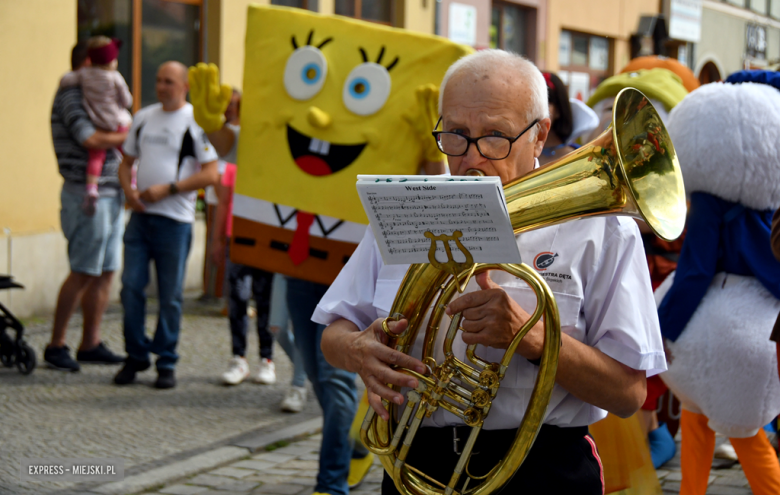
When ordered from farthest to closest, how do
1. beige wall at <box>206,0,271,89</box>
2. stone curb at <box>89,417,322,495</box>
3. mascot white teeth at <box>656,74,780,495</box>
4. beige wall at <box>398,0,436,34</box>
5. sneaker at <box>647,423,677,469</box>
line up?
1. beige wall at <box>398,0,436,34</box>
2. beige wall at <box>206,0,271,89</box>
3. sneaker at <box>647,423,677,469</box>
4. stone curb at <box>89,417,322,495</box>
5. mascot white teeth at <box>656,74,780,495</box>

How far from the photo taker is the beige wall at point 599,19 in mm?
16469

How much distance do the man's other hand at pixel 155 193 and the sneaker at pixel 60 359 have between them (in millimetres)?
1271

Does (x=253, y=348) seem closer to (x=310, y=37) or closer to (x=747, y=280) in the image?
(x=310, y=37)

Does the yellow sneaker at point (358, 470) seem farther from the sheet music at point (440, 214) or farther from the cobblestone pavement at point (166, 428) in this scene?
the sheet music at point (440, 214)

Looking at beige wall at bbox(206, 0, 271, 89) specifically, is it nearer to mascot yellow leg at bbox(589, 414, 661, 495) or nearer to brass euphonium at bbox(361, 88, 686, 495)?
mascot yellow leg at bbox(589, 414, 661, 495)

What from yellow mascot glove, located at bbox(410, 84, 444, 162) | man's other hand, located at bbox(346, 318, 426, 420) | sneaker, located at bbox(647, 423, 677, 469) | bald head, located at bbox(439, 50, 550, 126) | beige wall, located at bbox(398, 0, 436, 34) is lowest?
sneaker, located at bbox(647, 423, 677, 469)

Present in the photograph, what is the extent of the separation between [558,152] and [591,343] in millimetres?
2373

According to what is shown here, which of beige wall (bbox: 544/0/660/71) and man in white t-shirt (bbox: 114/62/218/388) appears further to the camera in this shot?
beige wall (bbox: 544/0/660/71)

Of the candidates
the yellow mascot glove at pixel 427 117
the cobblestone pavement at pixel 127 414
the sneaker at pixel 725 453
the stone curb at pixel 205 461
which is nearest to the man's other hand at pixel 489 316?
the yellow mascot glove at pixel 427 117

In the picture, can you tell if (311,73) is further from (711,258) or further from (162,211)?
(162,211)

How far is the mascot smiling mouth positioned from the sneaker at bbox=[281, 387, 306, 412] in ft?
6.96

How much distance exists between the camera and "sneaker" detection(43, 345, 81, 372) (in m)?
6.09

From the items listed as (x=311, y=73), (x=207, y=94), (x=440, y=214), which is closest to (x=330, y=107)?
(x=311, y=73)

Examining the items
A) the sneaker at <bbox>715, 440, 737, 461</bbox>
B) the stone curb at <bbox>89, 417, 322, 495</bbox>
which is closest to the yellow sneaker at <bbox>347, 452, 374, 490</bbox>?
the stone curb at <bbox>89, 417, 322, 495</bbox>
